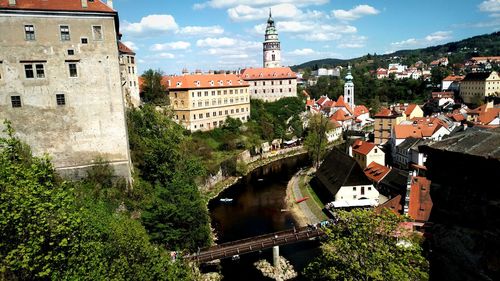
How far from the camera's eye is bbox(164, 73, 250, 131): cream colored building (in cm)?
4978

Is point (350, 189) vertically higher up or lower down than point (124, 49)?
lower down

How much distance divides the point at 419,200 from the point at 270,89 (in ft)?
161

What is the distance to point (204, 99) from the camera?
51375 mm

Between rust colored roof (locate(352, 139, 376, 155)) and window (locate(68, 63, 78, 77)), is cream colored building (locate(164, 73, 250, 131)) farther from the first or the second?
window (locate(68, 63, 78, 77))

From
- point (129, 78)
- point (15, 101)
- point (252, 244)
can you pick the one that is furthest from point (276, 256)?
point (129, 78)

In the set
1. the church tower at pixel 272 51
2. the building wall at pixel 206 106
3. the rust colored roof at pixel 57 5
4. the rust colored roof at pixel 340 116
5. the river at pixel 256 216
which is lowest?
the river at pixel 256 216

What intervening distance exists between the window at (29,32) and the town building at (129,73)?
47.1ft

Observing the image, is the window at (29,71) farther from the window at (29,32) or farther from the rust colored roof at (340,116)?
the rust colored roof at (340,116)

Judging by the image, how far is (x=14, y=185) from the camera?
31.1 ft

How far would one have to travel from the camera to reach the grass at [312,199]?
28703mm

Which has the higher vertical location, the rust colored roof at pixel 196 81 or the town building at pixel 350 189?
the rust colored roof at pixel 196 81

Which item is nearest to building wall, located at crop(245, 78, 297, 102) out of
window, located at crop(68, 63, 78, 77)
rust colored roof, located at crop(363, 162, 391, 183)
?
rust colored roof, located at crop(363, 162, 391, 183)

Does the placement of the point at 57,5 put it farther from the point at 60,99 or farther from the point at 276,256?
the point at 276,256

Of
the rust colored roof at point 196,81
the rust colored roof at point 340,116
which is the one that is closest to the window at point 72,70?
the rust colored roof at point 196,81
